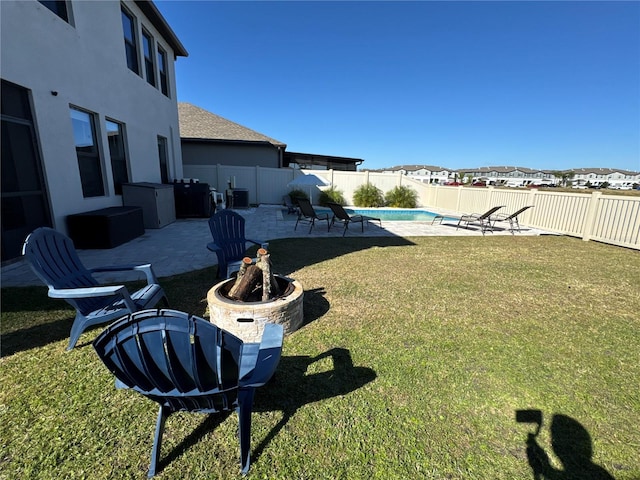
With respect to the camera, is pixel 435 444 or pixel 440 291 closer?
pixel 435 444

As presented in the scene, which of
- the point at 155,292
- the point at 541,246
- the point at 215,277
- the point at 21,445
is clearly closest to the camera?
the point at 21,445

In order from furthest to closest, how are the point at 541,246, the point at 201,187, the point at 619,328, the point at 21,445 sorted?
the point at 201,187 < the point at 541,246 < the point at 619,328 < the point at 21,445

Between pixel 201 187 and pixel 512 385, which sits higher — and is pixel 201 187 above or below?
above

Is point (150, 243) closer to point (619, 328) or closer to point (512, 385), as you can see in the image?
point (512, 385)

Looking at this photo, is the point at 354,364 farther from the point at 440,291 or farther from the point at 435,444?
the point at 440,291

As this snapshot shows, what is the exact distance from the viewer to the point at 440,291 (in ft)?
14.1

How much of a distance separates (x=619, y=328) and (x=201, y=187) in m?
11.2

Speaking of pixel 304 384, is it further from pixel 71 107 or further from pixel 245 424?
pixel 71 107

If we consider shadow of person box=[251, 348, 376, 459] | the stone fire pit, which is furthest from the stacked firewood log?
shadow of person box=[251, 348, 376, 459]

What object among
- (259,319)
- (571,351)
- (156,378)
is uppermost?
(156,378)

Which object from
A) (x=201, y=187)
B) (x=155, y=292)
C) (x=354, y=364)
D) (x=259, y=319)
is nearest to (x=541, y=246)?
(x=354, y=364)

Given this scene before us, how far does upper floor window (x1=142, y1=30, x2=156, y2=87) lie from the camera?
391 inches

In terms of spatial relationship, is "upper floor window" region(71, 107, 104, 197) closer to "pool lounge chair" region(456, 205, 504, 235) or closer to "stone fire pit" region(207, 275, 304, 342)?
"stone fire pit" region(207, 275, 304, 342)

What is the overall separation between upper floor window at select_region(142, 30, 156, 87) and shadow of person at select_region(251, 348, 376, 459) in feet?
38.1
